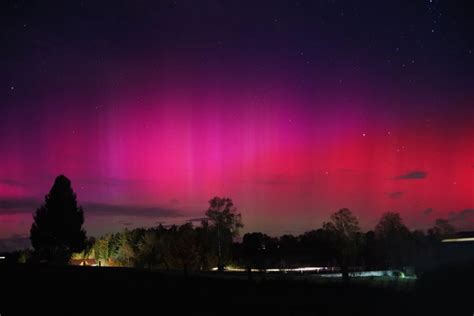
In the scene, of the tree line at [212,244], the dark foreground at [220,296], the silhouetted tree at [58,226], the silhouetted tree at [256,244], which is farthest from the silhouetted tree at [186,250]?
the dark foreground at [220,296]

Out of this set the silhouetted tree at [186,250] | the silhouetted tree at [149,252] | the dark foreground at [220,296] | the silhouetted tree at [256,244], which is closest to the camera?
the dark foreground at [220,296]

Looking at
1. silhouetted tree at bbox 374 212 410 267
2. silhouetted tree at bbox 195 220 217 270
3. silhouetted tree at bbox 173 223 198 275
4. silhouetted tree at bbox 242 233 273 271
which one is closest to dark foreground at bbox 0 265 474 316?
silhouetted tree at bbox 173 223 198 275

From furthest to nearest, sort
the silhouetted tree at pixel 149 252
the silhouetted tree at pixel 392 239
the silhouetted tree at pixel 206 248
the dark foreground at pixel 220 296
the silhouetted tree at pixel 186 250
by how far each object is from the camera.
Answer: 1. the silhouetted tree at pixel 392 239
2. the silhouetted tree at pixel 149 252
3. the silhouetted tree at pixel 206 248
4. the silhouetted tree at pixel 186 250
5. the dark foreground at pixel 220 296

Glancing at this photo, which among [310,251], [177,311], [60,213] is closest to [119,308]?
[177,311]

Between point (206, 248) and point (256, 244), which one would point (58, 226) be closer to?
point (206, 248)

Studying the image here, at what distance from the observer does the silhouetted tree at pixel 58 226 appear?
5953 centimetres

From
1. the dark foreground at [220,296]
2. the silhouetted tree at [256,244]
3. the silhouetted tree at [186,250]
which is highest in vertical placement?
the silhouetted tree at [256,244]

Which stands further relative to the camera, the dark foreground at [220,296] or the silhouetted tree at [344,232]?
the silhouetted tree at [344,232]

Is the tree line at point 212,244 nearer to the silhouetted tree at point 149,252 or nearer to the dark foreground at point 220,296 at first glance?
the silhouetted tree at point 149,252

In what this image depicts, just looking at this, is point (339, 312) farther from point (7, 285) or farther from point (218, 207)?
point (218, 207)

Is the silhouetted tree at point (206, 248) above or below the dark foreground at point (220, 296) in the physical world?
above

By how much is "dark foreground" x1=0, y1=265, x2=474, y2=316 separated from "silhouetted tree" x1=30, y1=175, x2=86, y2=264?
3320cm

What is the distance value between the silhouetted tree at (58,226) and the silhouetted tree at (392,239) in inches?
2821

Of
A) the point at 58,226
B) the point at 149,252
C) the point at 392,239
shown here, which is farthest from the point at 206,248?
the point at 392,239
